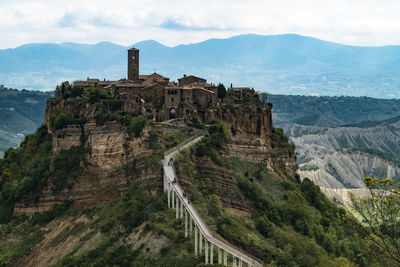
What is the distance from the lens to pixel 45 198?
61344 mm

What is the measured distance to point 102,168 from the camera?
195 feet

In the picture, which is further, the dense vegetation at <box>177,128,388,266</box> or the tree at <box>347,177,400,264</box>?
the dense vegetation at <box>177,128,388,266</box>

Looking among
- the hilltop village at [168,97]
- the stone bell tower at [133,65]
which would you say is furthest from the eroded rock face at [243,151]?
the stone bell tower at [133,65]

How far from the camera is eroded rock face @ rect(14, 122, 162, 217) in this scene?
58.2 m

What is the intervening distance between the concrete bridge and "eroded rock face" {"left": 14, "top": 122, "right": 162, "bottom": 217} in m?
5.82

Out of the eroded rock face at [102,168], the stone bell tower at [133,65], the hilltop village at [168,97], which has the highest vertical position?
the stone bell tower at [133,65]

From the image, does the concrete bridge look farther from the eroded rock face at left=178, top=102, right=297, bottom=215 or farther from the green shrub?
the green shrub

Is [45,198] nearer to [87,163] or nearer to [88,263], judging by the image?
[87,163]

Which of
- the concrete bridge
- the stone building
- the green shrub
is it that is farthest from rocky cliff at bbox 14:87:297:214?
the stone building

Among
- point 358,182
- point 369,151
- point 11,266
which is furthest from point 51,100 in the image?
point 369,151

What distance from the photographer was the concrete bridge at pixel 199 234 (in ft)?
140

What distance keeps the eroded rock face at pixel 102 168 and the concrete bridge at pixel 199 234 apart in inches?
229

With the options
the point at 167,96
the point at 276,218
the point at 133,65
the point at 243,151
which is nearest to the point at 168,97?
the point at 167,96

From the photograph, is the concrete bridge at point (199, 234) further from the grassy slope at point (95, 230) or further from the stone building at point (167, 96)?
the stone building at point (167, 96)
